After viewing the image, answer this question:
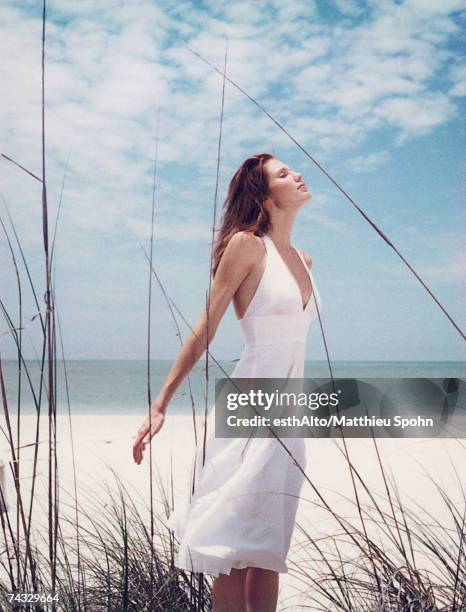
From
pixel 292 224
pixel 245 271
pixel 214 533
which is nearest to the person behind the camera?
pixel 214 533

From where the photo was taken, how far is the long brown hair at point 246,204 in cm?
134

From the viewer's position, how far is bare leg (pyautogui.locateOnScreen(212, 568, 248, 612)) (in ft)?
3.83

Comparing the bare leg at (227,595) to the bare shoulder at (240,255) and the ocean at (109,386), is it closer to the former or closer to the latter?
the bare shoulder at (240,255)

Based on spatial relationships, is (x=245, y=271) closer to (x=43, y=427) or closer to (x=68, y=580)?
(x=68, y=580)

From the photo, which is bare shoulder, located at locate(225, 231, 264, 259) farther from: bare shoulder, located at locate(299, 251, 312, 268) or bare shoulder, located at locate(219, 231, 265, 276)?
bare shoulder, located at locate(299, 251, 312, 268)

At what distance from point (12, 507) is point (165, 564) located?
2.14m

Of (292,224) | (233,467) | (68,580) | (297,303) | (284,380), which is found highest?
(292,224)

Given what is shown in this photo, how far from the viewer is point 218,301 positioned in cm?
125

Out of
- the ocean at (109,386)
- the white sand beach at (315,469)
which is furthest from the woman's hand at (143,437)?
the ocean at (109,386)

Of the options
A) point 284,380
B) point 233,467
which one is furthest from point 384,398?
point 233,467

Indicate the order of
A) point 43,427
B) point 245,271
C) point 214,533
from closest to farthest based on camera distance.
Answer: point 214,533, point 245,271, point 43,427

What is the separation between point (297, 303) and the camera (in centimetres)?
127

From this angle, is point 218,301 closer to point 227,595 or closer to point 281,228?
point 281,228

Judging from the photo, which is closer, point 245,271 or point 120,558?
point 245,271
